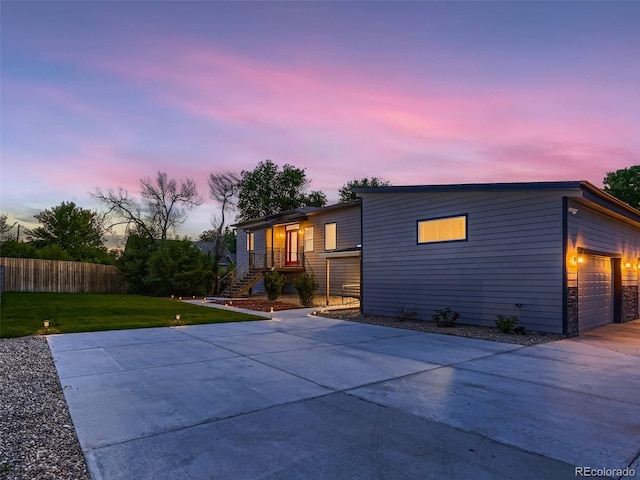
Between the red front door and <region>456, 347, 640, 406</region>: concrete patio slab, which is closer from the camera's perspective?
<region>456, 347, 640, 406</region>: concrete patio slab

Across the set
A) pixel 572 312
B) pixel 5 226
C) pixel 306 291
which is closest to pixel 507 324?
pixel 572 312

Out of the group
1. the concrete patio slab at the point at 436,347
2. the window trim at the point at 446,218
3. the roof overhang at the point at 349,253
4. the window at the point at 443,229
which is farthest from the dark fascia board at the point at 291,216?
the concrete patio slab at the point at 436,347

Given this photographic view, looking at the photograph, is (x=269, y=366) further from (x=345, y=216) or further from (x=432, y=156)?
(x=432, y=156)

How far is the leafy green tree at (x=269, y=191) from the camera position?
119 ft

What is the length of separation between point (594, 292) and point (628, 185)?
21.1 m

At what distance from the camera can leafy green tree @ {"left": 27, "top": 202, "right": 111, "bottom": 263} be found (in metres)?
31.9

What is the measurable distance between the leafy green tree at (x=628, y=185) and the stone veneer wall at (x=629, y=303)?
16.5 metres

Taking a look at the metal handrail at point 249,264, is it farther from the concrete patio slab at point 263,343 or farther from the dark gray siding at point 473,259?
the concrete patio slab at point 263,343

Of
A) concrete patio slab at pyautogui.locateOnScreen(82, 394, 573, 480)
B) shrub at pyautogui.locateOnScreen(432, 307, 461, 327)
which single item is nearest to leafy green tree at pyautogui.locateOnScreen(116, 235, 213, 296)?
shrub at pyautogui.locateOnScreen(432, 307, 461, 327)

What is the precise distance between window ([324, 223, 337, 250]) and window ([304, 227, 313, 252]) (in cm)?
127

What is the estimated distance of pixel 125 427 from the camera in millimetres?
3545

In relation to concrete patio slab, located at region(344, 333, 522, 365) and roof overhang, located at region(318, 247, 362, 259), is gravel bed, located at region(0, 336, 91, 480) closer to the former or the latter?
concrete patio slab, located at region(344, 333, 522, 365)

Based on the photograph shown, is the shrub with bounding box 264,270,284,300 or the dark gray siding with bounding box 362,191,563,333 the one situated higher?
the dark gray siding with bounding box 362,191,563,333

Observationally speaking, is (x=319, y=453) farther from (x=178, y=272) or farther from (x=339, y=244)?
(x=178, y=272)
